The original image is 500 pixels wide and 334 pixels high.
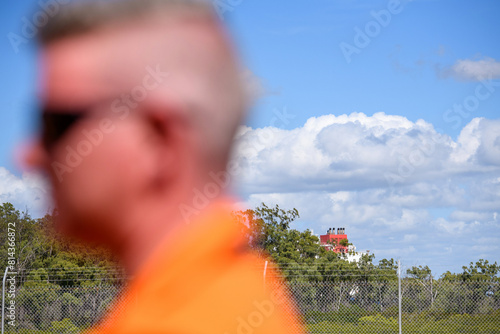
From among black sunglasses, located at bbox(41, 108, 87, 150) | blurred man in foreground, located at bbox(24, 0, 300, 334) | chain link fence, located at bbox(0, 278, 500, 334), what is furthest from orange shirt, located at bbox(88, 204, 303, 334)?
chain link fence, located at bbox(0, 278, 500, 334)

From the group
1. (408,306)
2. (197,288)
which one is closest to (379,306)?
(408,306)

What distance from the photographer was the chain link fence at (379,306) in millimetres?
10320

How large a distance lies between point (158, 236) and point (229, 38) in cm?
30

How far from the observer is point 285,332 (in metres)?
0.88

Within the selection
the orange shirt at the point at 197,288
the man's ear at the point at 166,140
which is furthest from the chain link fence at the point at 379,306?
the man's ear at the point at 166,140

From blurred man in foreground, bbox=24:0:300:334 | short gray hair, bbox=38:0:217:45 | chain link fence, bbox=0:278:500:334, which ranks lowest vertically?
blurred man in foreground, bbox=24:0:300:334

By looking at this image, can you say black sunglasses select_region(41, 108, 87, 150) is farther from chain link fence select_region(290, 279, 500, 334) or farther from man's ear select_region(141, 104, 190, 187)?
chain link fence select_region(290, 279, 500, 334)

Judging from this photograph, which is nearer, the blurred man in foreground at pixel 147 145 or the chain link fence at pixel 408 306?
the blurred man in foreground at pixel 147 145

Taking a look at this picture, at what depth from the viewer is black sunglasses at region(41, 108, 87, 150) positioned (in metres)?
0.72

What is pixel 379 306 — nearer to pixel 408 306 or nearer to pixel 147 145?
pixel 408 306

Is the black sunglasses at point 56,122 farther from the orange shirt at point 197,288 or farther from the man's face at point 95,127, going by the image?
the orange shirt at point 197,288

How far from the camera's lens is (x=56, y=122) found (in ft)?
2.42

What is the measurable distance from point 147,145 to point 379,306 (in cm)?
1037

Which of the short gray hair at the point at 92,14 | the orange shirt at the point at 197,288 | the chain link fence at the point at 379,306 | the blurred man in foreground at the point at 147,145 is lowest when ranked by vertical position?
the orange shirt at the point at 197,288
